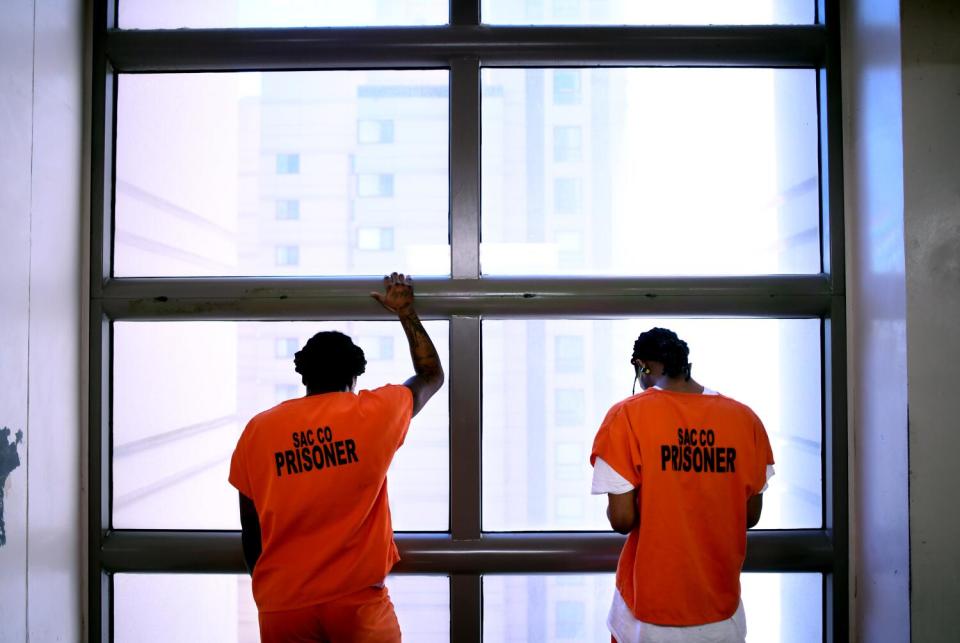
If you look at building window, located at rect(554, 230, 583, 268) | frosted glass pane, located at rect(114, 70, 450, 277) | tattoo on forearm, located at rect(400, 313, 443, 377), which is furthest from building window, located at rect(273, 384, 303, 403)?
building window, located at rect(554, 230, 583, 268)

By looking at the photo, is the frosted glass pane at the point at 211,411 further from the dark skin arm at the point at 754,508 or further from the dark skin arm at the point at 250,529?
the dark skin arm at the point at 754,508

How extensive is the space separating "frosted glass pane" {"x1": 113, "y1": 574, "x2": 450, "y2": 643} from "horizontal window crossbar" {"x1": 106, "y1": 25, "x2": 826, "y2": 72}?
190 centimetres

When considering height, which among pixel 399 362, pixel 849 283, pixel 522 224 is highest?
pixel 522 224

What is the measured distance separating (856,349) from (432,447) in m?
1.52

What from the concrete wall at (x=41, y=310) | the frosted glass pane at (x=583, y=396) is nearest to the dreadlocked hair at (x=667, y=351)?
the frosted glass pane at (x=583, y=396)

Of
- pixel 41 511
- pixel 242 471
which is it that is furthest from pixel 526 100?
pixel 41 511

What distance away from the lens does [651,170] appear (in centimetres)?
229

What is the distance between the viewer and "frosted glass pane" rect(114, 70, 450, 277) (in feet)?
7.43

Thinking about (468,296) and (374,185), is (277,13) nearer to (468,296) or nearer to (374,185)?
(374,185)

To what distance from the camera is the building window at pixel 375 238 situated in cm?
226

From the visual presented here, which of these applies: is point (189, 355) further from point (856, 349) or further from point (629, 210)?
point (856, 349)

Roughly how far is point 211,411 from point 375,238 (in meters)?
0.89

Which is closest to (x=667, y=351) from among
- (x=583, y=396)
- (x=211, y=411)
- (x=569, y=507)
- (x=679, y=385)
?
(x=679, y=385)

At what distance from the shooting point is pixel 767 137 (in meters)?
2.30
